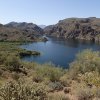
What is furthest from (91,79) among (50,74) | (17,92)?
(17,92)

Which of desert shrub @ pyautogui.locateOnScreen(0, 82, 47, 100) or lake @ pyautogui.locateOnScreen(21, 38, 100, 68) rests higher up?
desert shrub @ pyautogui.locateOnScreen(0, 82, 47, 100)

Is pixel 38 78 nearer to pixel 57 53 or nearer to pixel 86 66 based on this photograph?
pixel 86 66

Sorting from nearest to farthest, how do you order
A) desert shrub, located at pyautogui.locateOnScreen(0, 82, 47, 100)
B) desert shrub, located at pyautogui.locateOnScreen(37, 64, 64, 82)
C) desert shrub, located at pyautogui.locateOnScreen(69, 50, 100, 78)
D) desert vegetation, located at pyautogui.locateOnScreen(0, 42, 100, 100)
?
desert shrub, located at pyautogui.locateOnScreen(0, 82, 47, 100), desert vegetation, located at pyautogui.locateOnScreen(0, 42, 100, 100), desert shrub, located at pyautogui.locateOnScreen(37, 64, 64, 82), desert shrub, located at pyautogui.locateOnScreen(69, 50, 100, 78)

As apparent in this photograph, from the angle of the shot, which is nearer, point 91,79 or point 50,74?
point 91,79

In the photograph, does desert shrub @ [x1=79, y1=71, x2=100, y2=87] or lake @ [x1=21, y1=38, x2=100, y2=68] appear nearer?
desert shrub @ [x1=79, y1=71, x2=100, y2=87]

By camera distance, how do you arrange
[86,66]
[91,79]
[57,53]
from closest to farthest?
[91,79]
[86,66]
[57,53]

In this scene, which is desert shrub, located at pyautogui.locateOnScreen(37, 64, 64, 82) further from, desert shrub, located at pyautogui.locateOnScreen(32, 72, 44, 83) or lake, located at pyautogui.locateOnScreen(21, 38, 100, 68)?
lake, located at pyautogui.locateOnScreen(21, 38, 100, 68)

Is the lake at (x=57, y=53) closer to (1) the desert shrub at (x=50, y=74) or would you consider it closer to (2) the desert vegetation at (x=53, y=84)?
(2) the desert vegetation at (x=53, y=84)

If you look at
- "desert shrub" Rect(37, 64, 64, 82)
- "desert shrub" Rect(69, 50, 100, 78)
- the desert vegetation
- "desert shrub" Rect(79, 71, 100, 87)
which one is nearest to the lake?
"desert shrub" Rect(69, 50, 100, 78)

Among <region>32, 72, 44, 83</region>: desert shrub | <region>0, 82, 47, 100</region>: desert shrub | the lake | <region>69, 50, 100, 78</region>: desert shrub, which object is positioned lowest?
the lake

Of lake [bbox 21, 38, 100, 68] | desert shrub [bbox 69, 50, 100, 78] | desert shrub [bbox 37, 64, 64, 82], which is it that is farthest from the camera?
lake [bbox 21, 38, 100, 68]

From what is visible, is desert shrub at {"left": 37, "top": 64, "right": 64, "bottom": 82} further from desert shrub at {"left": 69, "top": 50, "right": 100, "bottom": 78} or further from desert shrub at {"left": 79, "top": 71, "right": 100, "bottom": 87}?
desert shrub at {"left": 79, "top": 71, "right": 100, "bottom": 87}

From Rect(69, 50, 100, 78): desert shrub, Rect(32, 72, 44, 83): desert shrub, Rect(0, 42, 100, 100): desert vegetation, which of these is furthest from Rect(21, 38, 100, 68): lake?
Rect(32, 72, 44, 83): desert shrub

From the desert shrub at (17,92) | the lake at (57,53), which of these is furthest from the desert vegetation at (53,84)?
the lake at (57,53)
